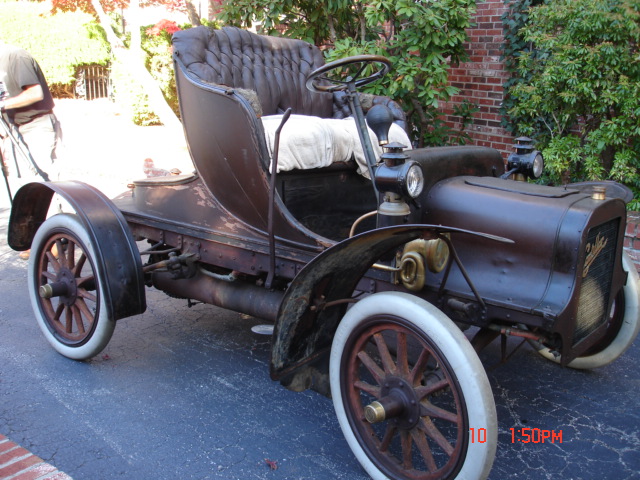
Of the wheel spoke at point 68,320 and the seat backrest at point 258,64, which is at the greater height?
the seat backrest at point 258,64

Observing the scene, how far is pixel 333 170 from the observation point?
352 cm

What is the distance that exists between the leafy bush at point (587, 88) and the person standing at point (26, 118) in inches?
167

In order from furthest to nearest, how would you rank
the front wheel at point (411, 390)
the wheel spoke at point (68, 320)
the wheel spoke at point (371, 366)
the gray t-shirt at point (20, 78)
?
1. the gray t-shirt at point (20, 78)
2. the wheel spoke at point (68, 320)
3. the wheel spoke at point (371, 366)
4. the front wheel at point (411, 390)

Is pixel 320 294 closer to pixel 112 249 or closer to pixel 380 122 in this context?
pixel 380 122

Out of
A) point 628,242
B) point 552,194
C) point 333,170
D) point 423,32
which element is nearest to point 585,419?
point 552,194

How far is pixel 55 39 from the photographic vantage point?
14008 millimetres

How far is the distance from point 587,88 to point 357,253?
10.9 ft

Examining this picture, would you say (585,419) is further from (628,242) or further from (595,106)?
(595,106)

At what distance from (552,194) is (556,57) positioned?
3035mm

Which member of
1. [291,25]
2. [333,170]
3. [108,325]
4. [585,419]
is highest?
[291,25]

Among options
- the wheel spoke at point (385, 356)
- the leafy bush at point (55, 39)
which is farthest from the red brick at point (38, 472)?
the leafy bush at point (55, 39)

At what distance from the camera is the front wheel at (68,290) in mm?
3422

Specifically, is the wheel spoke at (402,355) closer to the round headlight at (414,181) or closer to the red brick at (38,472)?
the round headlight at (414,181)

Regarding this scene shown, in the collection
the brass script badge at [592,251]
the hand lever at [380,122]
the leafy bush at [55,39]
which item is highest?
the leafy bush at [55,39]
